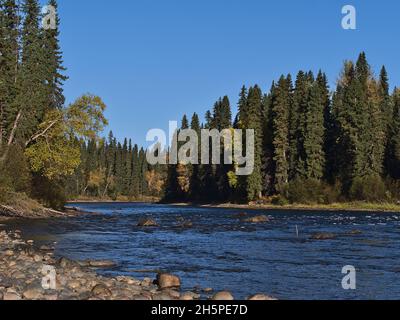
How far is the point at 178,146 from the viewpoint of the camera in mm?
117688

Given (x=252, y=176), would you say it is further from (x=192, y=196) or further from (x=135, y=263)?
(x=135, y=263)

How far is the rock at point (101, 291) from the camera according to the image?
42.6ft

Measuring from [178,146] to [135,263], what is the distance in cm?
9747

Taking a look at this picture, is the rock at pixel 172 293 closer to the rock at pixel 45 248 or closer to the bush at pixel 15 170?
the rock at pixel 45 248

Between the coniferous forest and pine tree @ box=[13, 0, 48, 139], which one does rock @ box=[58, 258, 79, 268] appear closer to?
the coniferous forest

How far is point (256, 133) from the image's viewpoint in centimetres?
8112

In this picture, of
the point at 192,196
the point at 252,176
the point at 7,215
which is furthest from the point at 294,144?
the point at 7,215

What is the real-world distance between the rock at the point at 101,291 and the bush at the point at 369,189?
5634 centimetres

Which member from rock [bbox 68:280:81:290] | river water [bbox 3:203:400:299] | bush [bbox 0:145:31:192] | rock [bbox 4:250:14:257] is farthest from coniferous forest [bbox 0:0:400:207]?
rock [bbox 68:280:81:290]

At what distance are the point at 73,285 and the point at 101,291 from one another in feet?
4.40

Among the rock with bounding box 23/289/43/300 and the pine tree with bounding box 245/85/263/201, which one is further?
the pine tree with bounding box 245/85/263/201

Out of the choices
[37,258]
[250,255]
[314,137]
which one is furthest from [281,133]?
[37,258]

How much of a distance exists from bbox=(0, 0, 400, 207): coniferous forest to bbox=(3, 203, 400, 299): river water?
36.6ft

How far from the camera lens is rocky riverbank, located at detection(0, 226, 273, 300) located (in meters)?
12.7
